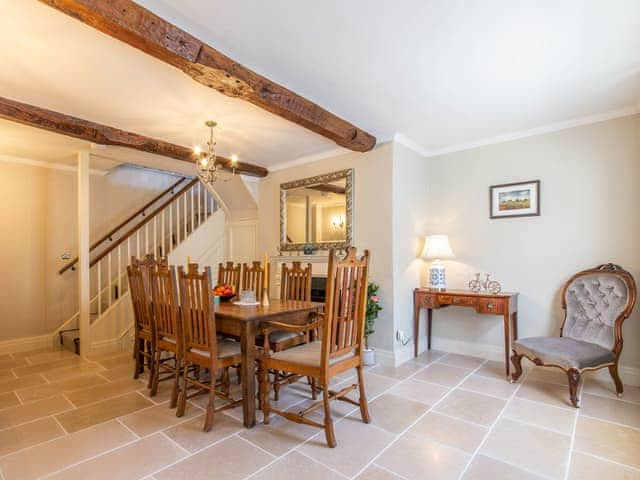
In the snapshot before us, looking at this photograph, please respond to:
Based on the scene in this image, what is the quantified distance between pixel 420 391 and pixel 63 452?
2.50m

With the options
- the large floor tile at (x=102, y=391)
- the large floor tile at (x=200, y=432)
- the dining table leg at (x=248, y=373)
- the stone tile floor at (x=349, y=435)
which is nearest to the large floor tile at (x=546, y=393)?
the stone tile floor at (x=349, y=435)

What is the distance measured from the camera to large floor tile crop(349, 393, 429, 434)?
2.38 m

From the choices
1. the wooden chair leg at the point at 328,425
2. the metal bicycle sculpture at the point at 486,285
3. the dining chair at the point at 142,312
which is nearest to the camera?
the wooden chair leg at the point at 328,425

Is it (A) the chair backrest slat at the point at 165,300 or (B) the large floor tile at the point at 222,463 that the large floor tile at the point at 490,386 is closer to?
(B) the large floor tile at the point at 222,463

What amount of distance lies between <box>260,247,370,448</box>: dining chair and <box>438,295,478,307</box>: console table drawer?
1678 millimetres

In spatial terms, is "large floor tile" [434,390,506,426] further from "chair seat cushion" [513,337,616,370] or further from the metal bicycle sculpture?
the metal bicycle sculpture

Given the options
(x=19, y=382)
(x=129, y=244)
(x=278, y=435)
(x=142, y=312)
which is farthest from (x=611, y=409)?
(x=129, y=244)

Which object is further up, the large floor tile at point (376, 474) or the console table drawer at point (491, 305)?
the console table drawer at point (491, 305)

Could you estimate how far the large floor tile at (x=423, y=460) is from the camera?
185 cm

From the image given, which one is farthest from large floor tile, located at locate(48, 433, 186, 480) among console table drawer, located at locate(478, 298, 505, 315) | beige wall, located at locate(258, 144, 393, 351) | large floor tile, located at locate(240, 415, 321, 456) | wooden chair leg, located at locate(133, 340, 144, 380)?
console table drawer, located at locate(478, 298, 505, 315)

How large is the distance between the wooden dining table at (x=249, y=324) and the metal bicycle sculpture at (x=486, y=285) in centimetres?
199

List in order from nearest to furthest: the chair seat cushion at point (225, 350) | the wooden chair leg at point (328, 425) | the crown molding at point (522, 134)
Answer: the wooden chair leg at point (328, 425) < the chair seat cushion at point (225, 350) < the crown molding at point (522, 134)

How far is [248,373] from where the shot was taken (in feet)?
7.83

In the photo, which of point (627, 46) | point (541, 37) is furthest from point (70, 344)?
point (627, 46)
